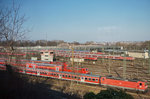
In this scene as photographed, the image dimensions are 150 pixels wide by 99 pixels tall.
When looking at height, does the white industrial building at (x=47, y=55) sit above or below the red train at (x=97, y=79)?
above

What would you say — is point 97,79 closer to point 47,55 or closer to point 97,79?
point 97,79

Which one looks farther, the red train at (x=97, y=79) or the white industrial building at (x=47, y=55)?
the white industrial building at (x=47, y=55)

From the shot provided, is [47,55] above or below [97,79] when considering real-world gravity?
above

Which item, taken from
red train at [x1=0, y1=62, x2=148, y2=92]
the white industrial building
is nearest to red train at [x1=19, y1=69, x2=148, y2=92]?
red train at [x1=0, y1=62, x2=148, y2=92]

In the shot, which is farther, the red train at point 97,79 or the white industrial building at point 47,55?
the white industrial building at point 47,55

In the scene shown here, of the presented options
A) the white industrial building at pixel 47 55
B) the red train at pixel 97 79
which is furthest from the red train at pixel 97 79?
the white industrial building at pixel 47 55

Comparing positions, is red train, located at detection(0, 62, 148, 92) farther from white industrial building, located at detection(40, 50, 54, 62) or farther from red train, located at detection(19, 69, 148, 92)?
white industrial building, located at detection(40, 50, 54, 62)

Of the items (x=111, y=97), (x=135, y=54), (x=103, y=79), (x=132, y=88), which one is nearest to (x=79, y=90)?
(x=103, y=79)

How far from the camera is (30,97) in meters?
3.51

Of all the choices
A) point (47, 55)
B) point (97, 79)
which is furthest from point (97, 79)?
point (47, 55)

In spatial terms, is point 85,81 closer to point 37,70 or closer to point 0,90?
point 37,70

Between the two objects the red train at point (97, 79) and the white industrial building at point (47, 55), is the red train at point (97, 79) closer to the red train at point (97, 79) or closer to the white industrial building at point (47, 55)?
the red train at point (97, 79)

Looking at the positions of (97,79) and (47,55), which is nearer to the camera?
(97,79)

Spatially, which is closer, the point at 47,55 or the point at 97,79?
the point at 97,79
